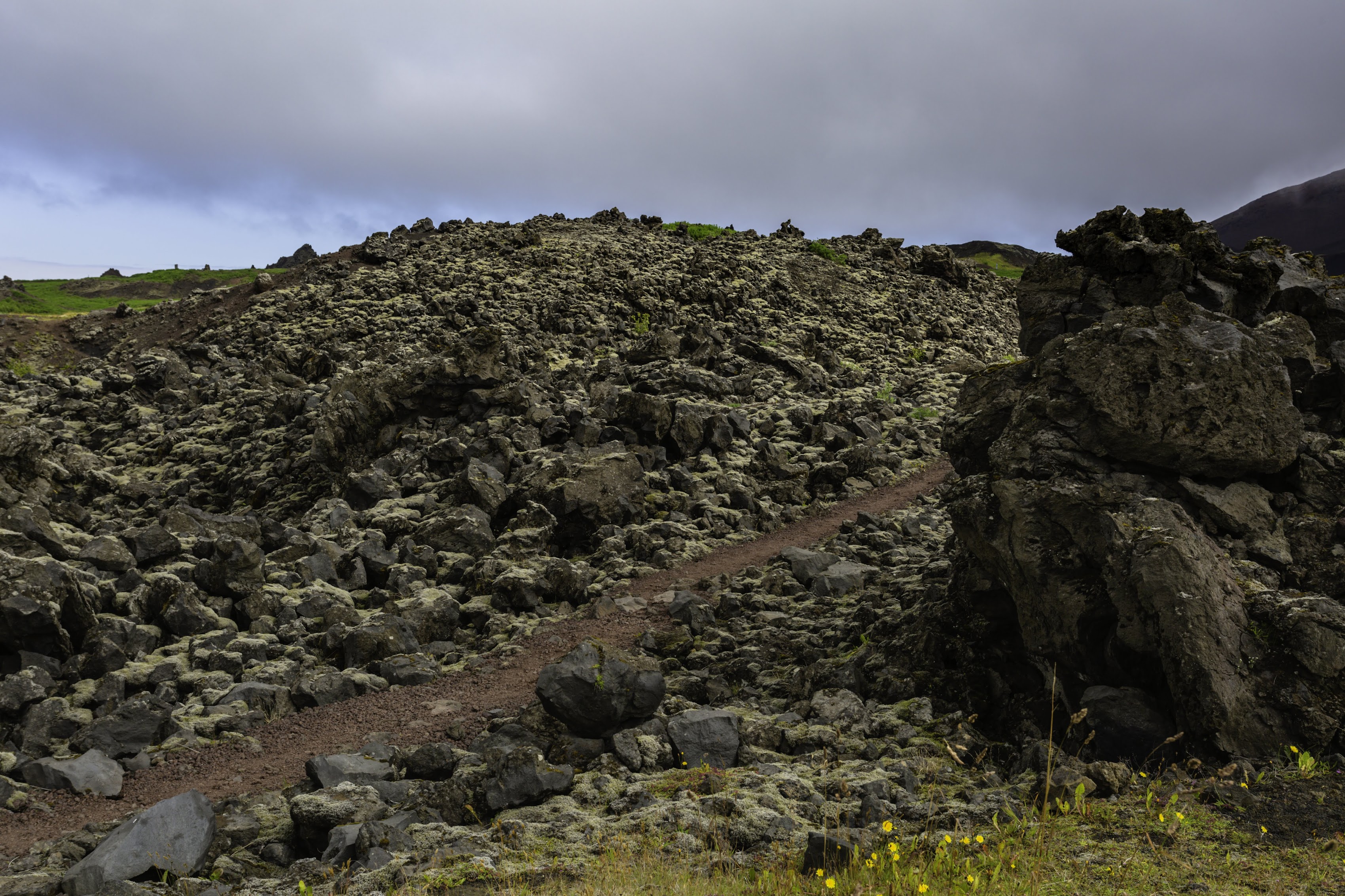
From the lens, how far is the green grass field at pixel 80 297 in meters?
59.7

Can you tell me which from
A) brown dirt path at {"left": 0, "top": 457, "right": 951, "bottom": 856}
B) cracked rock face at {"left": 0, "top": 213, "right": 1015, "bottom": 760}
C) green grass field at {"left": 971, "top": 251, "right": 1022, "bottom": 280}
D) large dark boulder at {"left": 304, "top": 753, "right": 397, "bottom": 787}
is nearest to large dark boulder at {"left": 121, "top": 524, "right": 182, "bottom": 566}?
cracked rock face at {"left": 0, "top": 213, "right": 1015, "bottom": 760}

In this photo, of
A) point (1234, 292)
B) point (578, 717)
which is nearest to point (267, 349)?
point (578, 717)

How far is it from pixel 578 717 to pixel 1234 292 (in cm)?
1734

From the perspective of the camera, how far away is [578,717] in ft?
39.0

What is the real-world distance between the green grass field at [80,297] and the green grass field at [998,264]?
77735 mm

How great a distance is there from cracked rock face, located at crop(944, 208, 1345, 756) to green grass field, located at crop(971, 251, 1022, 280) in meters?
76.6

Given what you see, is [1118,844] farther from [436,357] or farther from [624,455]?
[436,357]

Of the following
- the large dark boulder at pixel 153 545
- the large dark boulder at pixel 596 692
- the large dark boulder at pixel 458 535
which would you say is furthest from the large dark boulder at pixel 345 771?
the large dark boulder at pixel 458 535

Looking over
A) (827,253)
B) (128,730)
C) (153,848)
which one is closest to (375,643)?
(128,730)

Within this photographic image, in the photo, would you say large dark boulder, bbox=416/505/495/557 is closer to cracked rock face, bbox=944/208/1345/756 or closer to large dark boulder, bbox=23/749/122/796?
large dark boulder, bbox=23/749/122/796

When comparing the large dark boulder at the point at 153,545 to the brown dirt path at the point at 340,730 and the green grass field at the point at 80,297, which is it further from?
the green grass field at the point at 80,297

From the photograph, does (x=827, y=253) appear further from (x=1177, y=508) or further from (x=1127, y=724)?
(x=1127, y=724)

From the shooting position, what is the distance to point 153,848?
8.98 meters

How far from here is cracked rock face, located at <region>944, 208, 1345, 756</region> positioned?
9.62 metres
